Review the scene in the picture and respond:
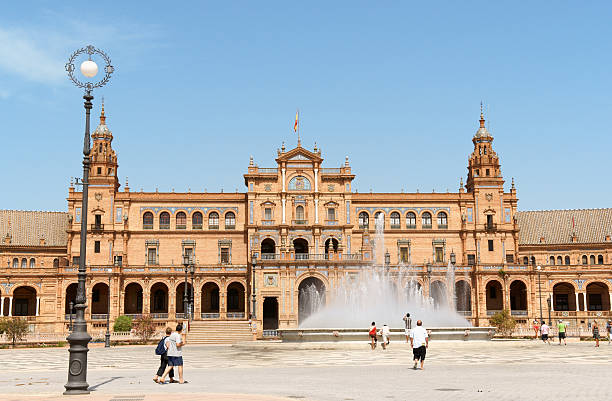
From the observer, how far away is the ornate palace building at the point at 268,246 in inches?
2827

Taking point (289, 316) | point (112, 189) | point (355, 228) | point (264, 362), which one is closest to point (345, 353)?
point (264, 362)

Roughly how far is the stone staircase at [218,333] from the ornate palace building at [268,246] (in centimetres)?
1200

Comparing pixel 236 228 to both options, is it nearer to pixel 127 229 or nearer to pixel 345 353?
pixel 127 229

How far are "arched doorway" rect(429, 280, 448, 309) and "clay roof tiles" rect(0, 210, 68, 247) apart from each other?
43270 millimetres

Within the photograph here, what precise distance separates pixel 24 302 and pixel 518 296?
55.8 metres

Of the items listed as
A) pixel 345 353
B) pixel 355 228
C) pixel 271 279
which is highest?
pixel 355 228

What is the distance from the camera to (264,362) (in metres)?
29.5

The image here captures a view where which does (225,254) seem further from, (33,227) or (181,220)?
(33,227)

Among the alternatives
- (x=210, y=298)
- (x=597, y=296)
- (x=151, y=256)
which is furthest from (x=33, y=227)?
(x=597, y=296)

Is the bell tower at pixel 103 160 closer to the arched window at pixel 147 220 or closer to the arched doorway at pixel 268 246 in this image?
the arched window at pixel 147 220

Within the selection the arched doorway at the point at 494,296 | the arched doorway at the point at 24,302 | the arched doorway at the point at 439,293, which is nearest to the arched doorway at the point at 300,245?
the arched doorway at the point at 439,293

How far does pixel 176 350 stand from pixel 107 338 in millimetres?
27398

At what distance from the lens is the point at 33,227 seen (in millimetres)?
82438

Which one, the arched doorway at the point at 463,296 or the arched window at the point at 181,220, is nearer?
the arched doorway at the point at 463,296
